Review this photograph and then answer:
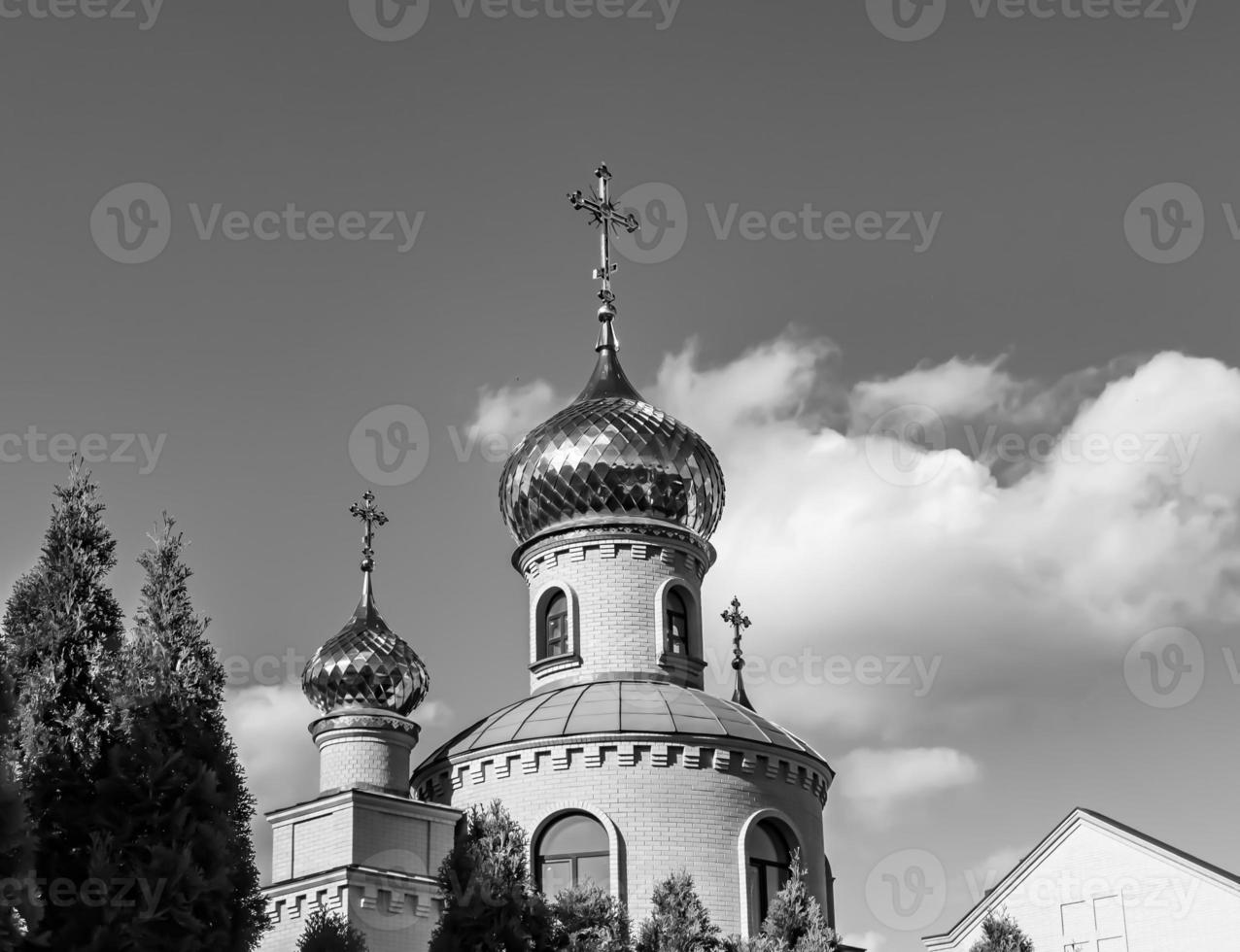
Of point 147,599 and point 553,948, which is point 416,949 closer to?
point 553,948

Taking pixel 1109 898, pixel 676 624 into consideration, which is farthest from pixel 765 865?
pixel 1109 898

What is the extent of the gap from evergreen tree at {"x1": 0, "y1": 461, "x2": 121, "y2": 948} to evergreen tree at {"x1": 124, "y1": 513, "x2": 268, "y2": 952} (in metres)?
0.26

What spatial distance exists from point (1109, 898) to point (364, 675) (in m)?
12.1

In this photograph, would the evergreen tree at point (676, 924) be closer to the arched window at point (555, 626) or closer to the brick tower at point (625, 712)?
the brick tower at point (625, 712)

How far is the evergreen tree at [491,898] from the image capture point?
1416 cm

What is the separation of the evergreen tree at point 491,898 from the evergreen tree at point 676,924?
5.07 ft

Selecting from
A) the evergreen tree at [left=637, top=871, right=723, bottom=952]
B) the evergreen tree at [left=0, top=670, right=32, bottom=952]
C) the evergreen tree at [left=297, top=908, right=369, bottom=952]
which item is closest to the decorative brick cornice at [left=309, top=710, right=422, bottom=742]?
the evergreen tree at [left=637, top=871, right=723, bottom=952]

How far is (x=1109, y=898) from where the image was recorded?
2470cm

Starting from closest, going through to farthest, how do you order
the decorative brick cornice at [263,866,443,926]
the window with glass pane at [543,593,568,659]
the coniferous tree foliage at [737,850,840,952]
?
the coniferous tree foliage at [737,850,840,952]
the decorative brick cornice at [263,866,443,926]
the window with glass pane at [543,593,568,659]

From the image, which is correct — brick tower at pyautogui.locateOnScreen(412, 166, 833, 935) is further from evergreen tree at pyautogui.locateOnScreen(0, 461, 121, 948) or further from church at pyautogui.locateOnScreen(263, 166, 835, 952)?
evergreen tree at pyautogui.locateOnScreen(0, 461, 121, 948)

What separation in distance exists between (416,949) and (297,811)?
2302 millimetres

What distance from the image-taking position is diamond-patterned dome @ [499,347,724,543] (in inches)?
877

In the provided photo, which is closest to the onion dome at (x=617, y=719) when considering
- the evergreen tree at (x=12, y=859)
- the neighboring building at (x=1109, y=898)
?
the neighboring building at (x=1109, y=898)

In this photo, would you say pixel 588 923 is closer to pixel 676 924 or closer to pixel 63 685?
pixel 676 924
